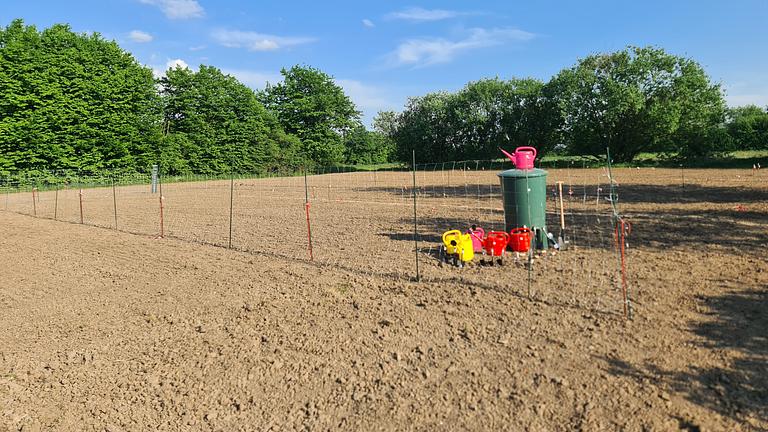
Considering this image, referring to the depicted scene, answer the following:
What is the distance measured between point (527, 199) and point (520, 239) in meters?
0.82

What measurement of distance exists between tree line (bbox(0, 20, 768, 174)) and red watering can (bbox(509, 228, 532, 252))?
30889 millimetres

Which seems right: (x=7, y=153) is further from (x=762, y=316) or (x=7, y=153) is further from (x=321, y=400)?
(x=762, y=316)

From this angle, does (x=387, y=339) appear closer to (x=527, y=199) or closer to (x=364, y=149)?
(x=527, y=199)

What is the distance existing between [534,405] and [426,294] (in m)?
2.71

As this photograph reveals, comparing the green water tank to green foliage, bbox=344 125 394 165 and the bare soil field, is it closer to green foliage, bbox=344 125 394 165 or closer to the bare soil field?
the bare soil field

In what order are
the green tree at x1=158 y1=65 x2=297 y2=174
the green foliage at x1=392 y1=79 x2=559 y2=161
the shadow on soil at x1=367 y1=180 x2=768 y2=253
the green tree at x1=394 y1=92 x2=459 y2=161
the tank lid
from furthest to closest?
the green tree at x1=394 y1=92 x2=459 y2=161 < the green foliage at x1=392 y1=79 x2=559 y2=161 < the green tree at x1=158 y1=65 x2=297 y2=174 < the shadow on soil at x1=367 y1=180 x2=768 y2=253 < the tank lid

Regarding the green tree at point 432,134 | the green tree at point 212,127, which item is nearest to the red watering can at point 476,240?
the green tree at point 212,127

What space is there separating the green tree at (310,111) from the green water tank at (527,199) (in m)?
52.1

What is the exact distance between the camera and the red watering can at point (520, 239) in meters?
7.74

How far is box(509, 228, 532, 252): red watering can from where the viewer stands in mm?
7738

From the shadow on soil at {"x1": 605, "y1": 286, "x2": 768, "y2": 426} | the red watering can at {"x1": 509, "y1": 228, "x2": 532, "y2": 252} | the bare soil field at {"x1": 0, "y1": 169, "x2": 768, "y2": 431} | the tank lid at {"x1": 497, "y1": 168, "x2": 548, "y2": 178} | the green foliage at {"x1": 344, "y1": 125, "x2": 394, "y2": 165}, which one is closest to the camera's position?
the shadow on soil at {"x1": 605, "y1": 286, "x2": 768, "y2": 426}

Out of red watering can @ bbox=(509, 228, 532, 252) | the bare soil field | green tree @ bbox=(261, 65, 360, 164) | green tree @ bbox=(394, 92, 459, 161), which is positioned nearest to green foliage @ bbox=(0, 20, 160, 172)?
green tree @ bbox=(261, 65, 360, 164)

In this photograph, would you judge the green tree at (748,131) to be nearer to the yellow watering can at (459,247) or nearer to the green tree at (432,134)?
the green tree at (432,134)

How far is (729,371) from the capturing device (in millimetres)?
3771
